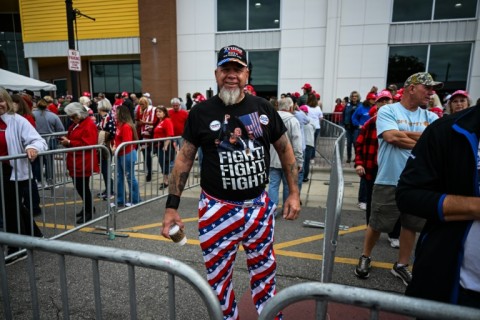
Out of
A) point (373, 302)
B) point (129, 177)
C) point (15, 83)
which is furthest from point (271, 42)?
point (373, 302)

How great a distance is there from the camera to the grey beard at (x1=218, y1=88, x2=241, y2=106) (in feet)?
7.13

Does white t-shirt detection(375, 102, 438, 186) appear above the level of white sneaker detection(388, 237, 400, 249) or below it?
above

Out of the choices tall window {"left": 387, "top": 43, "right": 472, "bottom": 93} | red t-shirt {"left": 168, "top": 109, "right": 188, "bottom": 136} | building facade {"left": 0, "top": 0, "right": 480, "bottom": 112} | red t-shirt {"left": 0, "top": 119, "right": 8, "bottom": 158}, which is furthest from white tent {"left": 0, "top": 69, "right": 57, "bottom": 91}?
tall window {"left": 387, "top": 43, "right": 472, "bottom": 93}

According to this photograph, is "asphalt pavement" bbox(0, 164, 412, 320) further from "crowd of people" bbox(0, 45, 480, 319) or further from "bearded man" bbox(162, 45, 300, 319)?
"bearded man" bbox(162, 45, 300, 319)

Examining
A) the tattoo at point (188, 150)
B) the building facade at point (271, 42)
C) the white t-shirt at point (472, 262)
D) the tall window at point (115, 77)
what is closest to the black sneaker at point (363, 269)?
the white t-shirt at point (472, 262)

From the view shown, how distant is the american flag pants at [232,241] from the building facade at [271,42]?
46.4ft

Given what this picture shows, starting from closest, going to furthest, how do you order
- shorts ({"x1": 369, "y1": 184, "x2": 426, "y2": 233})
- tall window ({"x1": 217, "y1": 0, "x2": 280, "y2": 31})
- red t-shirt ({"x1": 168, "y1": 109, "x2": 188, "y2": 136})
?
1. shorts ({"x1": 369, "y1": 184, "x2": 426, "y2": 233})
2. red t-shirt ({"x1": 168, "y1": 109, "x2": 188, "y2": 136})
3. tall window ({"x1": 217, "y1": 0, "x2": 280, "y2": 31})

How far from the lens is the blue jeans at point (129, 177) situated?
5.49 m

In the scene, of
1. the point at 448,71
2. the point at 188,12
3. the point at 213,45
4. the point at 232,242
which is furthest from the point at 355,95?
the point at 188,12

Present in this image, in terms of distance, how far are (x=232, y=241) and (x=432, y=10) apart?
636 inches

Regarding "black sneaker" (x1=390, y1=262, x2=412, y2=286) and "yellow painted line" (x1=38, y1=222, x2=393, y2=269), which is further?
"yellow painted line" (x1=38, y1=222, x2=393, y2=269)

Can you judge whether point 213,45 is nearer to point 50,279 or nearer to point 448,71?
point 448,71

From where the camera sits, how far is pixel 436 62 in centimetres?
1432

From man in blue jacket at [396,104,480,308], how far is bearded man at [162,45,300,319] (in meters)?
1.03
